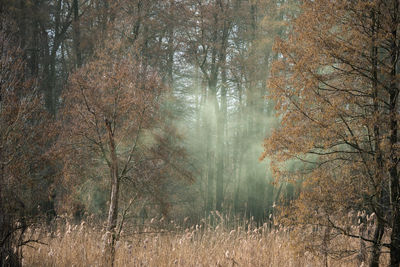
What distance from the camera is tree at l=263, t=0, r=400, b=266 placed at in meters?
5.82

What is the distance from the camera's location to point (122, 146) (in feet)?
33.7

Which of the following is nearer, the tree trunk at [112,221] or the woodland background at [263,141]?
the woodland background at [263,141]

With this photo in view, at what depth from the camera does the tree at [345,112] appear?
5820 millimetres

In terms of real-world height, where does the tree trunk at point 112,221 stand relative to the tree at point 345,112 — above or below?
below

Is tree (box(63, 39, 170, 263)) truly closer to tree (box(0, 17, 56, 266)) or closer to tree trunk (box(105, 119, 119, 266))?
tree trunk (box(105, 119, 119, 266))

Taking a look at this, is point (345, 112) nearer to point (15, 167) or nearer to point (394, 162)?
point (394, 162)

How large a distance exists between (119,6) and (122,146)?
24.1 ft

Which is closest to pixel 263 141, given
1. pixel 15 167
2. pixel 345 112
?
pixel 345 112

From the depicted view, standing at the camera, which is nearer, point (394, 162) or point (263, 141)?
point (394, 162)

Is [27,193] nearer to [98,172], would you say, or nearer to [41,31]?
Answer: [98,172]

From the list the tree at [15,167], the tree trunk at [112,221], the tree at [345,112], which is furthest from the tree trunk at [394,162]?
the tree at [15,167]

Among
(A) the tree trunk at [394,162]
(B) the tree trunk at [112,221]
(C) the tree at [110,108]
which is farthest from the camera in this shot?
(C) the tree at [110,108]

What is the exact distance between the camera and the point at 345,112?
19.9 ft

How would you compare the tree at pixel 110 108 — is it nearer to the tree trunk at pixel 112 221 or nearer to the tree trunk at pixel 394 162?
the tree trunk at pixel 112 221
